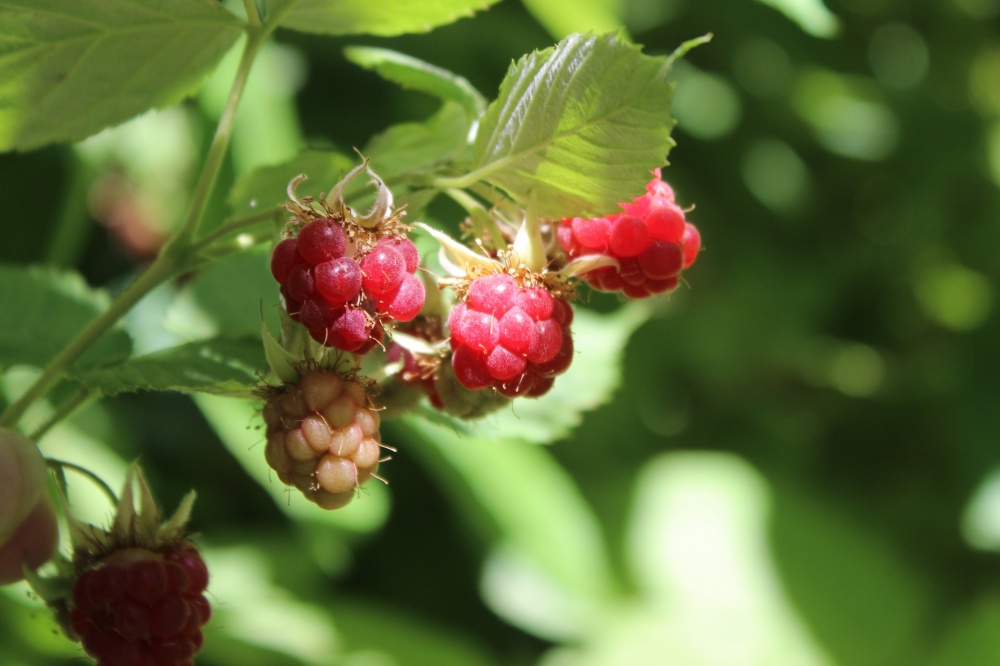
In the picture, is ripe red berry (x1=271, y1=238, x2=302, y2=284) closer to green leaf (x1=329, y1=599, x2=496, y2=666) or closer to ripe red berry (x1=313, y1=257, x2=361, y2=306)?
ripe red berry (x1=313, y1=257, x2=361, y2=306)

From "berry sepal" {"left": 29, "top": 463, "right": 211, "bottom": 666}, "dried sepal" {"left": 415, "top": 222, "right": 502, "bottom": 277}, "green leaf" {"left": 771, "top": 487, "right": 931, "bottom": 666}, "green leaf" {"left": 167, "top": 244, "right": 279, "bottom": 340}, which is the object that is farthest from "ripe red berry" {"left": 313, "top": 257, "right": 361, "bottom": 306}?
"green leaf" {"left": 771, "top": 487, "right": 931, "bottom": 666}

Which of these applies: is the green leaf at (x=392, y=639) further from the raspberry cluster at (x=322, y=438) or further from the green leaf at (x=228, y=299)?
the raspberry cluster at (x=322, y=438)

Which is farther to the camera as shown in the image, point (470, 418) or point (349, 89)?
point (349, 89)

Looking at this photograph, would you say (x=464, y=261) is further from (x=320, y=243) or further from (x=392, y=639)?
(x=392, y=639)

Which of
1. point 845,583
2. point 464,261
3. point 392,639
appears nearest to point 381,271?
point 464,261

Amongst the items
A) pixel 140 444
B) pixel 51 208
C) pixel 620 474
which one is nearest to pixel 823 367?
pixel 620 474

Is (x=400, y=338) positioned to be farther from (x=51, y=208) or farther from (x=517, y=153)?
(x=51, y=208)
